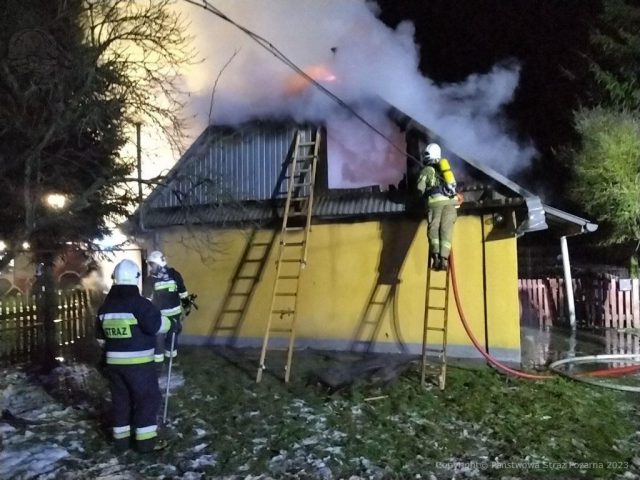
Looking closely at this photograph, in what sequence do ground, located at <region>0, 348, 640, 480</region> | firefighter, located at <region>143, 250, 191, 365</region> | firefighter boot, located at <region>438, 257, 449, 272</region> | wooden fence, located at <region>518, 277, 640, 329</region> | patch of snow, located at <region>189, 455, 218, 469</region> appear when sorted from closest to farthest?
ground, located at <region>0, 348, 640, 480</region>
patch of snow, located at <region>189, 455, 218, 469</region>
firefighter, located at <region>143, 250, 191, 365</region>
firefighter boot, located at <region>438, 257, 449, 272</region>
wooden fence, located at <region>518, 277, 640, 329</region>

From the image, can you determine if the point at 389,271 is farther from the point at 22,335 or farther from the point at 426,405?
the point at 22,335

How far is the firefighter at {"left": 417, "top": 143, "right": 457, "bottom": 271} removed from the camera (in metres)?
7.42

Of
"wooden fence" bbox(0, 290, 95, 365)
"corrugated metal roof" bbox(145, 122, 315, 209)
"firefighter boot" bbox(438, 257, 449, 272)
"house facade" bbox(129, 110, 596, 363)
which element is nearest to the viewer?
"firefighter boot" bbox(438, 257, 449, 272)

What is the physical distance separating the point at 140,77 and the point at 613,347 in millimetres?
9432

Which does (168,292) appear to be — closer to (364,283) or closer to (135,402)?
(135,402)

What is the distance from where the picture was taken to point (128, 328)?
513cm

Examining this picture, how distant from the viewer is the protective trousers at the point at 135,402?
518 centimetres

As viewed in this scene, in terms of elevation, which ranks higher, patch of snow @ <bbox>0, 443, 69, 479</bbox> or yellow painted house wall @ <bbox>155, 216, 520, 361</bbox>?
yellow painted house wall @ <bbox>155, 216, 520, 361</bbox>

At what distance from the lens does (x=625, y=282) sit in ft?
42.2

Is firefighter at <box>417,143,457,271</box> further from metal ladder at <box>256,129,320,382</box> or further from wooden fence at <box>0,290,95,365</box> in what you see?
wooden fence at <box>0,290,95,365</box>

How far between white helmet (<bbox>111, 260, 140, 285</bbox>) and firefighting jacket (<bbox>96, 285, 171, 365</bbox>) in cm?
17

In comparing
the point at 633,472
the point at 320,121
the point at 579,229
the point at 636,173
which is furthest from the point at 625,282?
the point at 633,472

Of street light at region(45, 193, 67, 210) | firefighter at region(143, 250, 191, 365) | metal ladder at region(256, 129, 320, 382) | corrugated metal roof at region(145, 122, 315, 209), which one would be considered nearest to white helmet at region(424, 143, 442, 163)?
metal ladder at region(256, 129, 320, 382)

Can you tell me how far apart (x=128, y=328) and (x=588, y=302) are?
1188 centimetres
